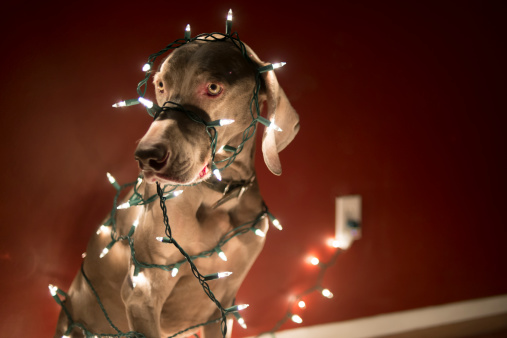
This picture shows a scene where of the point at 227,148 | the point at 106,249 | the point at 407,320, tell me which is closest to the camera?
the point at 227,148

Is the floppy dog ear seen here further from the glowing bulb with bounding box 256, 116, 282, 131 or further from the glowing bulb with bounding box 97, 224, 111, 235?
the glowing bulb with bounding box 97, 224, 111, 235

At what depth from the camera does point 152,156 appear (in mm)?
850

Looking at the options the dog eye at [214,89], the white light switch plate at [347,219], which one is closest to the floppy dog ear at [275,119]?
the dog eye at [214,89]

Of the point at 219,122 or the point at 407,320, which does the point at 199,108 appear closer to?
the point at 219,122

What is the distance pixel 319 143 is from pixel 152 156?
1006mm

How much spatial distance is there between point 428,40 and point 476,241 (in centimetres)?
98

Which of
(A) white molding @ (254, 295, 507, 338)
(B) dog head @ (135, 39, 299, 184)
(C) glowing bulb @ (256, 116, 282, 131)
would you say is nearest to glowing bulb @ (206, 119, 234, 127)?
(B) dog head @ (135, 39, 299, 184)

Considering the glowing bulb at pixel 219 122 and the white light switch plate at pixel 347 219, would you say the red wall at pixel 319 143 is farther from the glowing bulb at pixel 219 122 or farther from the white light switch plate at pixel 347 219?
the glowing bulb at pixel 219 122

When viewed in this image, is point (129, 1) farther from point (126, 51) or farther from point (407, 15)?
point (407, 15)

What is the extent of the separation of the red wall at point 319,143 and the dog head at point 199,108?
480 mm

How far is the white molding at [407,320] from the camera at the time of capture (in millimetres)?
1944

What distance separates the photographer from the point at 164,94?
3.40 feet

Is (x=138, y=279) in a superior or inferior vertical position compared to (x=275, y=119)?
inferior

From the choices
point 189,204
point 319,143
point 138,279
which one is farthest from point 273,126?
point 319,143
